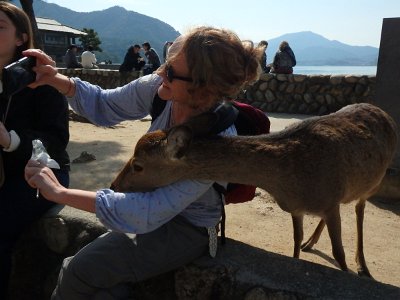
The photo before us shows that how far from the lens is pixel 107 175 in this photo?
5.32m

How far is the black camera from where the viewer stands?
2229 millimetres

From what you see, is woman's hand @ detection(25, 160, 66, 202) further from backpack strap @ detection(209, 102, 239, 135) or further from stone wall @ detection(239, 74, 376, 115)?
stone wall @ detection(239, 74, 376, 115)

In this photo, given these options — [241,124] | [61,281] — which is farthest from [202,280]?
[241,124]

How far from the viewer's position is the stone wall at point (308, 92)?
10508mm

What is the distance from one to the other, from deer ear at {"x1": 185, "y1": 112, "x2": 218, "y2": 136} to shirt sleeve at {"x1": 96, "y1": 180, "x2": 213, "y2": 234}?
333 millimetres

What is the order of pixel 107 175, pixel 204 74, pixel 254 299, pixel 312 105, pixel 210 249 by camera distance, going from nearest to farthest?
pixel 204 74 < pixel 254 299 < pixel 210 249 < pixel 107 175 < pixel 312 105

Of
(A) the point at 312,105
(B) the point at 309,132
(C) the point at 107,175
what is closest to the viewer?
(B) the point at 309,132

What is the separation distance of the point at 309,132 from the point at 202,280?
1.07 metres

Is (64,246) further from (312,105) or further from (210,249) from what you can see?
(312,105)

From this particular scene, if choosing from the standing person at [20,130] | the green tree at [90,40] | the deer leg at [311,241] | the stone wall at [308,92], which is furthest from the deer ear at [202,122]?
the green tree at [90,40]

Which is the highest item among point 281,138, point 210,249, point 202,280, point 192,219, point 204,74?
point 204,74

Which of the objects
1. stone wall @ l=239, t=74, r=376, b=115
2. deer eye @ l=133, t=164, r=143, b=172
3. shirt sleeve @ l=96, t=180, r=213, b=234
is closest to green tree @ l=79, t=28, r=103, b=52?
stone wall @ l=239, t=74, r=376, b=115

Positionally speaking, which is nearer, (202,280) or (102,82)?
(202,280)

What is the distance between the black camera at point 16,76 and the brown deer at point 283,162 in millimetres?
726
